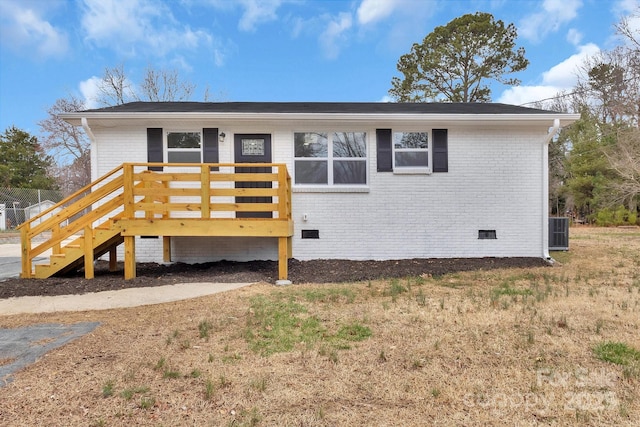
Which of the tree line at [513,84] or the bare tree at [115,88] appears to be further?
the bare tree at [115,88]

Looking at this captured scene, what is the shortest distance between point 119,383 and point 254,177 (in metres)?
4.26

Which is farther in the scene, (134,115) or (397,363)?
(134,115)

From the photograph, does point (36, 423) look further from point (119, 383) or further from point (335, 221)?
point (335, 221)

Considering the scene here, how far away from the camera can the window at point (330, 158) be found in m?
8.09

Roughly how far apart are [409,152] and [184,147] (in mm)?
5029

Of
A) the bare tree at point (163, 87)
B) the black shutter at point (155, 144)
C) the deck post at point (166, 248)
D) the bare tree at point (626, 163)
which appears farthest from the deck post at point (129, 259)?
the bare tree at point (163, 87)

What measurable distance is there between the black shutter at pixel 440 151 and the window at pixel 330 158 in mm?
1565

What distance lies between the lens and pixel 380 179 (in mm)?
8094

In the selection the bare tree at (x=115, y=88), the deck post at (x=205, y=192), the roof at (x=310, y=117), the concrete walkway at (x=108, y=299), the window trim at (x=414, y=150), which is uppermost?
the bare tree at (x=115, y=88)

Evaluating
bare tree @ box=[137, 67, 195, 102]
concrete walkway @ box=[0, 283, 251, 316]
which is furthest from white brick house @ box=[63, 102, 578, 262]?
bare tree @ box=[137, 67, 195, 102]

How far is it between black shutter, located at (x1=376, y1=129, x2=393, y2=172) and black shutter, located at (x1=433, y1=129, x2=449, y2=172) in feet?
3.25

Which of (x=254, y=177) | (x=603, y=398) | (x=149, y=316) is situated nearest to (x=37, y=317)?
(x=149, y=316)

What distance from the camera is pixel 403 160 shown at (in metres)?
8.16

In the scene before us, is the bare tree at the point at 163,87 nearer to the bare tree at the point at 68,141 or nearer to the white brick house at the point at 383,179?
the bare tree at the point at 68,141
